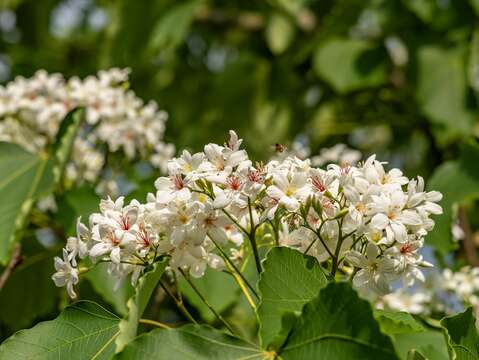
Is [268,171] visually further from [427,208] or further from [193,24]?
[193,24]

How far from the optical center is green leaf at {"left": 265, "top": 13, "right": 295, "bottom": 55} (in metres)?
3.17

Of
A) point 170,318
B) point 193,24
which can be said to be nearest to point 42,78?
point 170,318

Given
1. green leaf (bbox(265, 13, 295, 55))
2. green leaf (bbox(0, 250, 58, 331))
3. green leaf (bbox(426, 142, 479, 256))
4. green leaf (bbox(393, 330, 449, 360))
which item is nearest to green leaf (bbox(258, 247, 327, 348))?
green leaf (bbox(393, 330, 449, 360))

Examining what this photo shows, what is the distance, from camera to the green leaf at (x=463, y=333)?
1.07 metres

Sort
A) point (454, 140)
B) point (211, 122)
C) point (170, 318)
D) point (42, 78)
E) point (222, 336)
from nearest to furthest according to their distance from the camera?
point (222, 336)
point (42, 78)
point (170, 318)
point (454, 140)
point (211, 122)

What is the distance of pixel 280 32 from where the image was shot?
3193 mm

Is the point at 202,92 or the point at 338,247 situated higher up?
the point at 202,92

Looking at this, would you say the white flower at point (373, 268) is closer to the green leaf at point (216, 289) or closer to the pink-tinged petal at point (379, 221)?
the pink-tinged petal at point (379, 221)

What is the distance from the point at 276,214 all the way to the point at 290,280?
13cm

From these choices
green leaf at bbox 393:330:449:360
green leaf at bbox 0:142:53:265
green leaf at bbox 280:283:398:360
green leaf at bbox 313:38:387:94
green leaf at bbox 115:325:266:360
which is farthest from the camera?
green leaf at bbox 313:38:387:94

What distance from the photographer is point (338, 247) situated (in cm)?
112

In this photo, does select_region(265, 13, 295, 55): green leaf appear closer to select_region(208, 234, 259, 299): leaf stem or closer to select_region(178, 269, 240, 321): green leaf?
select_region(178, 269, 240, 321): green leaf

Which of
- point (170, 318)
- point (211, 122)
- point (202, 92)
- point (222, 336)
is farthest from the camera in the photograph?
point (202, 92)

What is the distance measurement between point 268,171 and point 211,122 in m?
2.25
